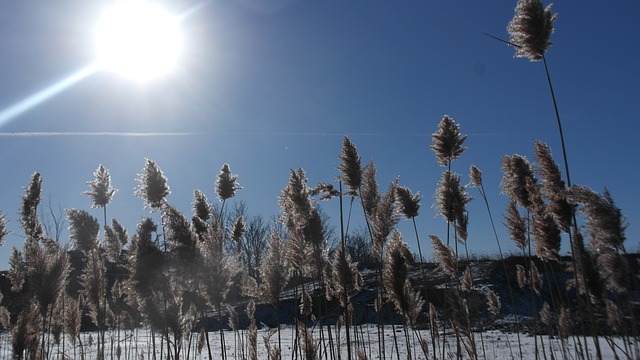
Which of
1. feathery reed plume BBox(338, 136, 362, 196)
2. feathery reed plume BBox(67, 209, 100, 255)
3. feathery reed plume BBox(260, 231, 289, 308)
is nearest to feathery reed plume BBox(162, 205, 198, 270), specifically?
feathery reed plume BBox(260, 231, 289, 308)

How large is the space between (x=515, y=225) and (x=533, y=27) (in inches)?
96.7

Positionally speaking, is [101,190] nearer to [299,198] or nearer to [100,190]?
[100,190]

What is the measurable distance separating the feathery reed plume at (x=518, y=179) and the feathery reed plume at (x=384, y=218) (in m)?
1.29

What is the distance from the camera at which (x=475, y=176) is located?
6270 millimetres

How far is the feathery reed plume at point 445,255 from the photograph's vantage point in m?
4.98

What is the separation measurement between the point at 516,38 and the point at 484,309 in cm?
1184

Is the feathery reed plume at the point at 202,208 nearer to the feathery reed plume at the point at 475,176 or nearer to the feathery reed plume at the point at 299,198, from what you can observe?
the feathery reed plume at the point at 299,198

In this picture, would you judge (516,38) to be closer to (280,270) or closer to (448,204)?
(448,204)

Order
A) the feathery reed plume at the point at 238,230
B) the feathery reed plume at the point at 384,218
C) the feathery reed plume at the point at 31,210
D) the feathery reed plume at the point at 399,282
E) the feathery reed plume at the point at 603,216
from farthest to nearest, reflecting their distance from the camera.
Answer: the feathery reed plume at the point at 238,230 → the feathery reed plume at the point at 31,210 → the feathery reed plume at the point at 384,218 → the feathery reed plume at the point at 399,282 → the feathery reed plume at the point at 603,216

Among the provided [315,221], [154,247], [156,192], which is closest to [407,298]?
[315,221]

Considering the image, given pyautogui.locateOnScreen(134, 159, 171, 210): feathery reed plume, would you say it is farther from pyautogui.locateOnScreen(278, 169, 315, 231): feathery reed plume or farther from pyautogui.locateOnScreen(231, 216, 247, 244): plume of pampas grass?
pyautogui.locateOnScreen(231, 216, 247, 244): plume of pampas grass

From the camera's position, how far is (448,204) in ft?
16.8

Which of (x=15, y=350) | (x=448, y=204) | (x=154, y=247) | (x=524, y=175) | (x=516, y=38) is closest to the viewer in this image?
(x=516, y=38)

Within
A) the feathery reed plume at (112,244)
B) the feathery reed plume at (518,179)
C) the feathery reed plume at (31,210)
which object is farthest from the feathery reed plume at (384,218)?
the feathery reed plume at (31,210)
